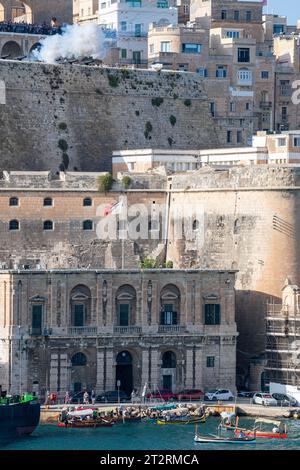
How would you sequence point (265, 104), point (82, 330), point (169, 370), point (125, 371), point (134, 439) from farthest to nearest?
point (265, 104)
point (169, 370)
point (125, 371)
point (82, 330)
point (134, 439)

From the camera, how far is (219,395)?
89188mm

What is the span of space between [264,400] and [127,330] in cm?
549

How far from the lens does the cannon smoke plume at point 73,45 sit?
104 metres

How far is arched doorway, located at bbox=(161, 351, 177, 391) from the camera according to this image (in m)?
89.6

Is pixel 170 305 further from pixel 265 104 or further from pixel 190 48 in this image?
pixel 265 104

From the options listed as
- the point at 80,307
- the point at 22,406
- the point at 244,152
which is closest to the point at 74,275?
the point at 80,307

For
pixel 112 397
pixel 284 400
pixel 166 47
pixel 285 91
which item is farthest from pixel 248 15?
pixel 112 397

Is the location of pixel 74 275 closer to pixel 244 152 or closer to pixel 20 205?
pixel 20 205

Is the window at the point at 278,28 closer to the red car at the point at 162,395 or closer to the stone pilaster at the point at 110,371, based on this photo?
the red car at the point at 162,395

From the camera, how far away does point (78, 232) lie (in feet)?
314

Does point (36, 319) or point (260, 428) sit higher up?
point (36, 319)

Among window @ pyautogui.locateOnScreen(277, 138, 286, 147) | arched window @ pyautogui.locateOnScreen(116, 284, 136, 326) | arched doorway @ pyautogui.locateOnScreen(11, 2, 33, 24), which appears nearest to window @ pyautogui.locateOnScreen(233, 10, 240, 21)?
arched doorway @ pyautogui.locateOnScreen(11, 2, 33, 24)

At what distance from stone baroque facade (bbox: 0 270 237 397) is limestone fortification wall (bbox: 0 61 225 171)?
1138 centimetres

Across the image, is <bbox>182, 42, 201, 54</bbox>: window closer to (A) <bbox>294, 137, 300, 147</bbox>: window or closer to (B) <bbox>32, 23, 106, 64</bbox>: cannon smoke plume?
(B) <bbox>32, 23, 106, 64</bbox>: cannon smoke plume
